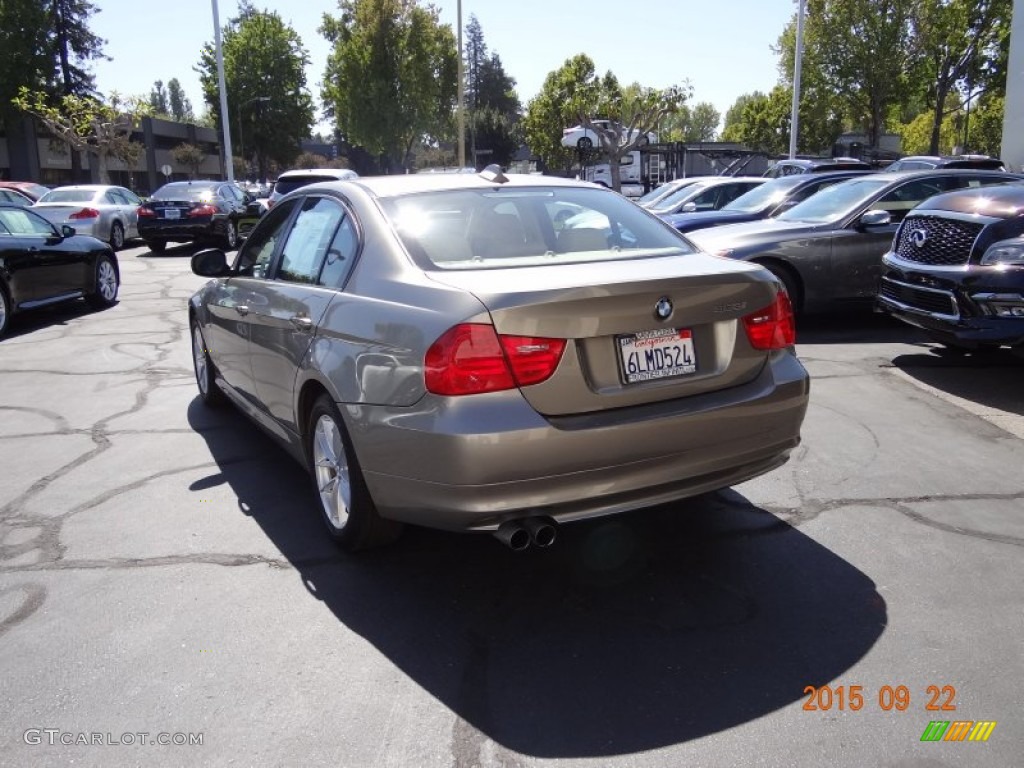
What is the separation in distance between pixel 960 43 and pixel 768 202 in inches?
1508

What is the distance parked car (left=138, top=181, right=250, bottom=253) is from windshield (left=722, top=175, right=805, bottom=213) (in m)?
11.4

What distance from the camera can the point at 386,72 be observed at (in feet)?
169

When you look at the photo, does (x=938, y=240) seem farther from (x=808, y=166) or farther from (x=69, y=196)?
(x=69, y=196)

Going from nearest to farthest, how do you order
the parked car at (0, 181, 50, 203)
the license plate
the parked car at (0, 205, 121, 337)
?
the license plate, the parked car at (0, 205, 121, 337), the parked car at (0, 181, 50, 203)

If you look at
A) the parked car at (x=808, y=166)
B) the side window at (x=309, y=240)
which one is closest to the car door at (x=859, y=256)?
the side window at (x=309, y=240)

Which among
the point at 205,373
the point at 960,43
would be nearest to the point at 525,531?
the point at 205,373

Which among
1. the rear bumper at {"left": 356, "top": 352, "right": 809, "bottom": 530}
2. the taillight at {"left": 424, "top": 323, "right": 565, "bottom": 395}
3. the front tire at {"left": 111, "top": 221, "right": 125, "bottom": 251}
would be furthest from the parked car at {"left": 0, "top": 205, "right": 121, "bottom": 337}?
the taillight at {"left": 424, "top": 323, "right": 565, "bottom": 395}

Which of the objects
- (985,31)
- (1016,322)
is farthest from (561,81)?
(1016,322)

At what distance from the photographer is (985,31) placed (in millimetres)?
41906

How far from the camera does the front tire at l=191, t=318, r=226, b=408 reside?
6.05 m

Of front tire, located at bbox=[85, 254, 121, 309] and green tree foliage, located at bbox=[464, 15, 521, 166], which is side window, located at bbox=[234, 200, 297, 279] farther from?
green tree foliage, located at bbox=[464, 15, 521, 166]

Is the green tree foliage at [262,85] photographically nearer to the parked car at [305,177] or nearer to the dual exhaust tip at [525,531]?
the parked car at [305,177]

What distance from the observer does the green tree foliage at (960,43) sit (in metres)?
40.8

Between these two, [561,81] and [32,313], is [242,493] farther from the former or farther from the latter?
[561,81]
